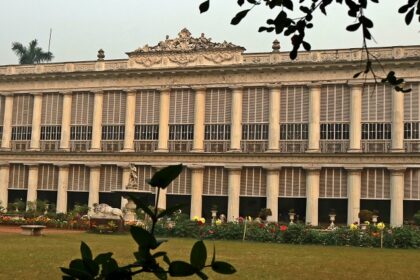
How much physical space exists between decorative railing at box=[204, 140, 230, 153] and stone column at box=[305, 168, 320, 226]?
590 cm

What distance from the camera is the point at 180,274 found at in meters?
2.33

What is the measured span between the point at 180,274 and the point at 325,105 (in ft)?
124

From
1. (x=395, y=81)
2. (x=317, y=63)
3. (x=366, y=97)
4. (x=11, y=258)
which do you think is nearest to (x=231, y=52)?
(x=317, y=63)

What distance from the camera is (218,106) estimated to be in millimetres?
41844

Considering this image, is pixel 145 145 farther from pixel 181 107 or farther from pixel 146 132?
pixel 181 107

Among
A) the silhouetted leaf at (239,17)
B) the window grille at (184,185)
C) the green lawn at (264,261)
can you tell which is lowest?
the green lawn at (264,261)

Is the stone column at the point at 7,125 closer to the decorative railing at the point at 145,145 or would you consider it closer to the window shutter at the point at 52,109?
the window shutter at the point at 52,109

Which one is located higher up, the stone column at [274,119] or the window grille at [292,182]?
the stone column at [274,119]

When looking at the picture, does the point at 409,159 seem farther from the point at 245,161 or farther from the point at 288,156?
the point at 245,161

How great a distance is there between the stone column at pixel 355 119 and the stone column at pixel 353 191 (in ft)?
4.51

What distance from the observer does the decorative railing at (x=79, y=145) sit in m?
44.7

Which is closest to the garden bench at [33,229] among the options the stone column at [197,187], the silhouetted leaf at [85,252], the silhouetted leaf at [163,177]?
the stone column at [197,187]

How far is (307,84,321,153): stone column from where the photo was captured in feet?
127

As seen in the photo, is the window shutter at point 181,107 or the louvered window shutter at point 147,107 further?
the louvered window shutter at point 147,107
